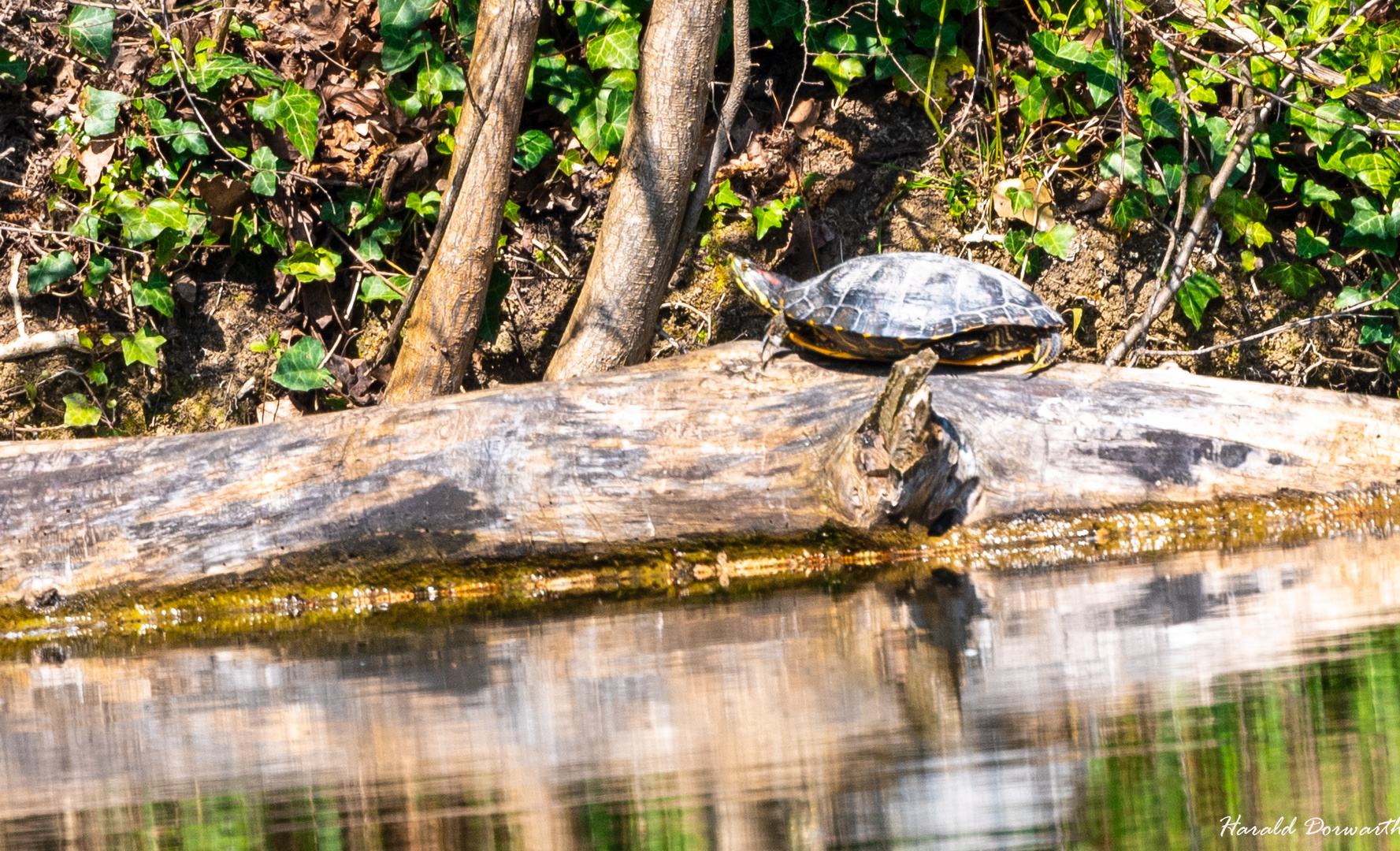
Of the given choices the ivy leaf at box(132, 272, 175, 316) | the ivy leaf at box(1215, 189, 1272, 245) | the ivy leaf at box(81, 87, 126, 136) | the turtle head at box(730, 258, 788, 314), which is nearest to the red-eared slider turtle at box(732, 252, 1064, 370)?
the turtle head at box(730, 258, 788, 314)

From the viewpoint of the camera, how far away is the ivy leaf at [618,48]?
6.04 m

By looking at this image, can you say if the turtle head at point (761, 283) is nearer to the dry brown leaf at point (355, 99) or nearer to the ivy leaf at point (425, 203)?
the ivy leaf at point (425, 203)

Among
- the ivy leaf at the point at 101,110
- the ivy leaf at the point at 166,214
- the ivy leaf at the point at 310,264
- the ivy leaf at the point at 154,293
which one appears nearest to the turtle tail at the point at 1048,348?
the ivy leaf at the point at 310,264

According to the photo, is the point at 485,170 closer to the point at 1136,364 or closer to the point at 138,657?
the point at 138,657

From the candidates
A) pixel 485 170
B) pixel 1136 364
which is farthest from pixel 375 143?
pixel 1136 364

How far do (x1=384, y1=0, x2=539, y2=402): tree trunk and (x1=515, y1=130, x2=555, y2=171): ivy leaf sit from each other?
0.61 meters

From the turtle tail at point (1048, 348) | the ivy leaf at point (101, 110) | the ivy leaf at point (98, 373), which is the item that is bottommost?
the turtle tail at point (1048, 348)

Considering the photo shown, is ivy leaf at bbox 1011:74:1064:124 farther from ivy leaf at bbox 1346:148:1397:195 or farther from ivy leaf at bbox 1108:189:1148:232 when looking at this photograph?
ivy leaf at bbox 1346:148:1397:195

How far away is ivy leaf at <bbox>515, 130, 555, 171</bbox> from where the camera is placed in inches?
246

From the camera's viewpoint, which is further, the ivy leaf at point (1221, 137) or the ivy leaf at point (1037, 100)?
the ivy leaf at point (1037, 100)

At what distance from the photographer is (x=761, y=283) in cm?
576

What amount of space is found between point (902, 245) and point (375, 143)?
3.02 metres

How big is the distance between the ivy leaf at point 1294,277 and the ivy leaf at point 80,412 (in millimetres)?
6532

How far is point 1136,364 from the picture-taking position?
6641mm
